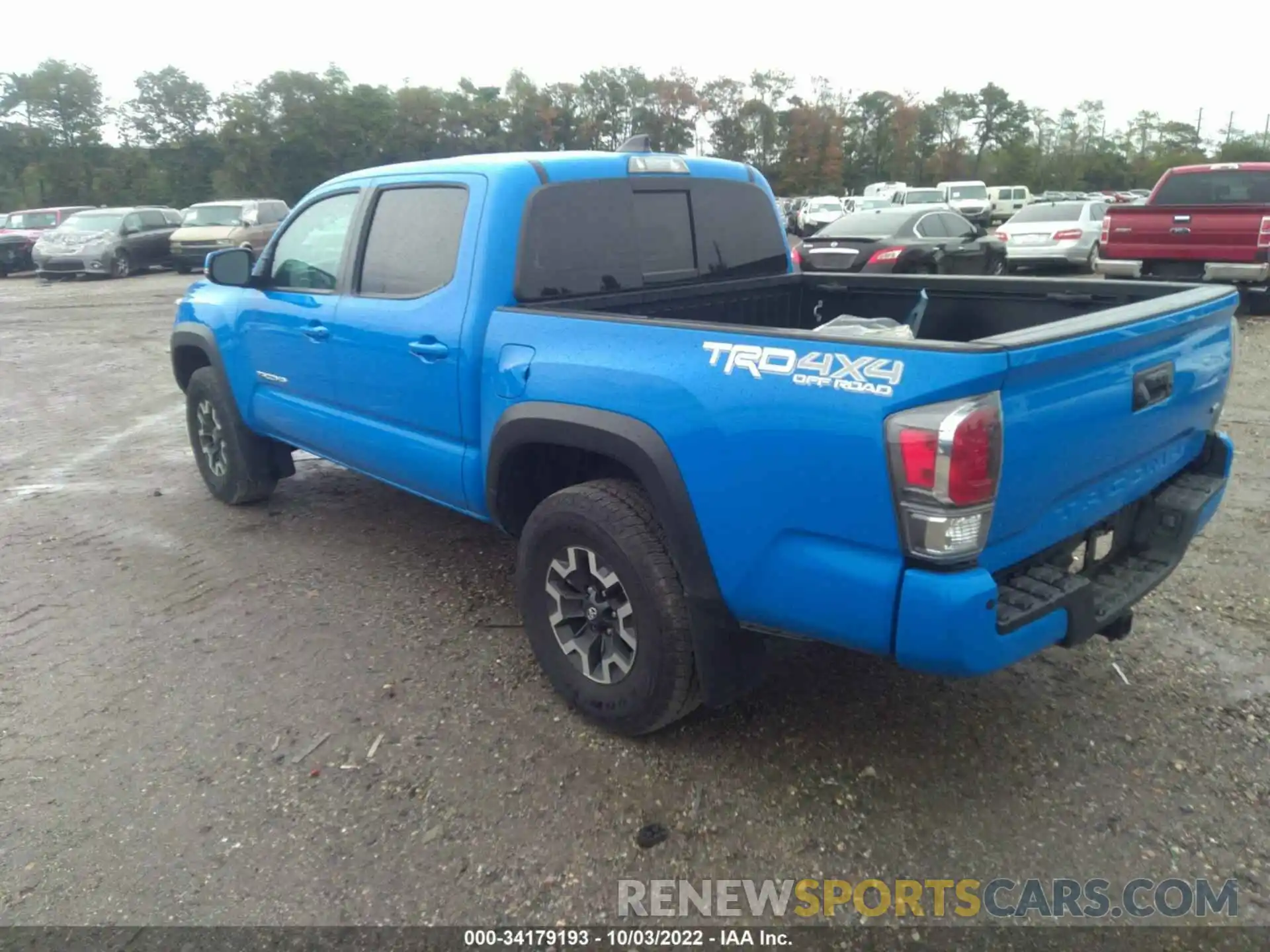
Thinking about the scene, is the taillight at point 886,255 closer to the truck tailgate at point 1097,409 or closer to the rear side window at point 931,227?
the rear side window at point 931,227

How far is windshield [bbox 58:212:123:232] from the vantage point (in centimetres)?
2212

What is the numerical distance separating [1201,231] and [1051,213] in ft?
23.1

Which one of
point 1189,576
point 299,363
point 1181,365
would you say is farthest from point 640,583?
point 1189,576

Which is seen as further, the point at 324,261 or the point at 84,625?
the point at 324,261

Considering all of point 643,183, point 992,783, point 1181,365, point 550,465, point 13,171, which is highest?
point 13,171

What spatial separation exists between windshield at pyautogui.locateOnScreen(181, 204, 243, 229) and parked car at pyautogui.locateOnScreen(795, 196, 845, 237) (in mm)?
15587

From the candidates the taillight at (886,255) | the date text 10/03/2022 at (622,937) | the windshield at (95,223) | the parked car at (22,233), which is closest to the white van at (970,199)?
the taillight at (886,255)

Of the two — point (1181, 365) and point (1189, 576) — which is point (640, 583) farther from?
point (1189, 576)

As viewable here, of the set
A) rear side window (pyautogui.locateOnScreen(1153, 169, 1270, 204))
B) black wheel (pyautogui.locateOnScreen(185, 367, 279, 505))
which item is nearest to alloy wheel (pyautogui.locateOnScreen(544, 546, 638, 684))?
black wheel (pyautogui.locateOnScreen(185, 367, 279, 505))

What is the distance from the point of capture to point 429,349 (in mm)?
3676

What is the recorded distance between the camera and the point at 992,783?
2.96m

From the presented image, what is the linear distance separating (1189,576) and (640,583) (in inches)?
112

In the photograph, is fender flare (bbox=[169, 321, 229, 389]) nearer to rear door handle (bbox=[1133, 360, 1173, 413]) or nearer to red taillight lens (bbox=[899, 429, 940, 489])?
red taillight lens (bbox=[899, 429, 940, 489])
